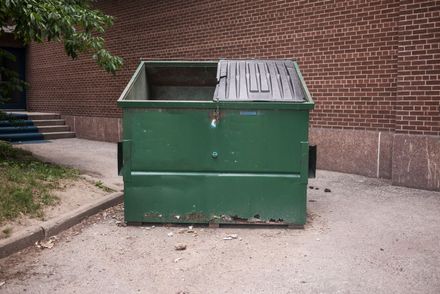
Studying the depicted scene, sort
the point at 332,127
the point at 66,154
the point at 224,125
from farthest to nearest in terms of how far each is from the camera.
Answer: the point at 66,154 → the point at 332,127 → the point at 224,125

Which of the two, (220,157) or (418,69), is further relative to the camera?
(418,69)

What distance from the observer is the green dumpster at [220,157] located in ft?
16.4

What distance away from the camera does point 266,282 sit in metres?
3.77

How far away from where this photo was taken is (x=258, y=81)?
541 centimetres

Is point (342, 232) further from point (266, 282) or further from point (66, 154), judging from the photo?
point (66, 154)

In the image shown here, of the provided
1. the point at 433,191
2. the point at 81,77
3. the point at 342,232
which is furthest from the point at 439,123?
the point at 81,77

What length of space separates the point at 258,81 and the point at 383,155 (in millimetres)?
3591

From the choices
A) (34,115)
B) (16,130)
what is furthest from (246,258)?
(34,115)

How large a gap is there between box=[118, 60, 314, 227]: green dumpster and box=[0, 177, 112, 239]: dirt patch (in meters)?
0.96

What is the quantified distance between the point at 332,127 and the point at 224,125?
4.24 meters

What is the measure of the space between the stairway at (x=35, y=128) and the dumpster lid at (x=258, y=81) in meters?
8.29

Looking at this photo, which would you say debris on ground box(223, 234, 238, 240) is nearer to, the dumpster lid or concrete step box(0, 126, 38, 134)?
the dumpster lid

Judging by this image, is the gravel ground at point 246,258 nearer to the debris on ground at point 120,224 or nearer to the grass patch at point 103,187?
the debris on ground at point 120,224

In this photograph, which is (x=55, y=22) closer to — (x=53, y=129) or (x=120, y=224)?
(x=120, y=224)
